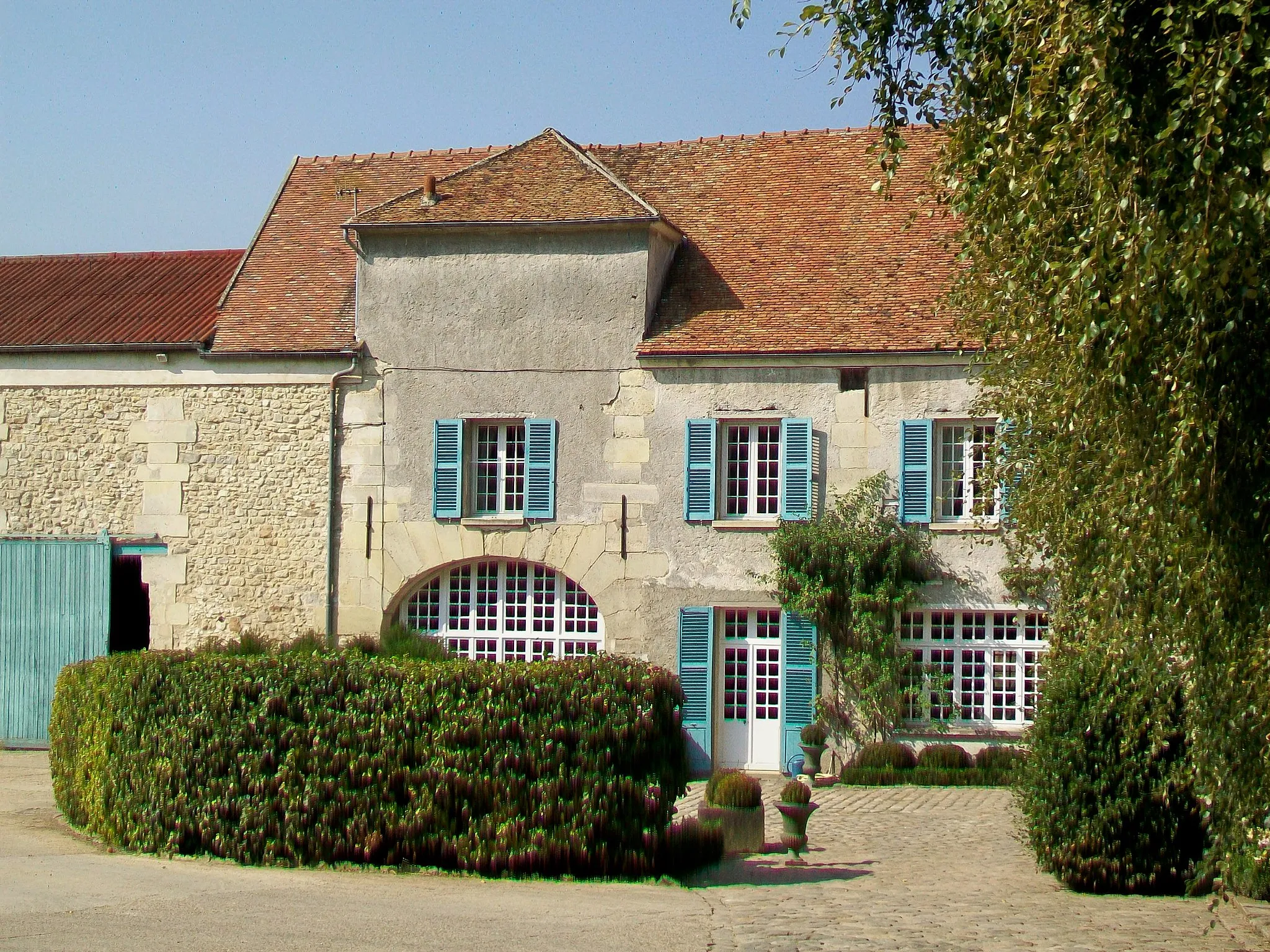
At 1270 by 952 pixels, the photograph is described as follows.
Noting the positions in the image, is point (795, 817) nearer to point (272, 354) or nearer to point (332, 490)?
point (332, 490)

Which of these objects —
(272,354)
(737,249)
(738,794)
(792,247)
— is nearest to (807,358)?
(792,247)

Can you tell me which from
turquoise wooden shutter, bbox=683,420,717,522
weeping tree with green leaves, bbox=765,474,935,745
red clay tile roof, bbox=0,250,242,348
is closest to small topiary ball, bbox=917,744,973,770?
weeping tree with green leaves, bbox=765,474,935,745

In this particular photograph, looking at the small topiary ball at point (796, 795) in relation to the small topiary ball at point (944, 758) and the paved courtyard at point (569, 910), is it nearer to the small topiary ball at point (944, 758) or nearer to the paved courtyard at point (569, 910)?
the paved courtyard at point (569, 910)

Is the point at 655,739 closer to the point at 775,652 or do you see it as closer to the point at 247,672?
the point at 247,672

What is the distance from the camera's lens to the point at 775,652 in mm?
17625

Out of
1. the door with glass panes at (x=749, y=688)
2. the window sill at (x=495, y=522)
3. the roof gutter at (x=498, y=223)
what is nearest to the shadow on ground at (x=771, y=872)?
the door with glass panes at (x=749, y=688)

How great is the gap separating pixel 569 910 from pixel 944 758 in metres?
8.69

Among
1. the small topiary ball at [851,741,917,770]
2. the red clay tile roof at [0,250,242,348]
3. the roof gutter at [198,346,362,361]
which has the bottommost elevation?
the small topiary ball at [851,741,917,770]

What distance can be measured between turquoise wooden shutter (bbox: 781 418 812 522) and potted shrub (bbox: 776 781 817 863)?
19.6 feet

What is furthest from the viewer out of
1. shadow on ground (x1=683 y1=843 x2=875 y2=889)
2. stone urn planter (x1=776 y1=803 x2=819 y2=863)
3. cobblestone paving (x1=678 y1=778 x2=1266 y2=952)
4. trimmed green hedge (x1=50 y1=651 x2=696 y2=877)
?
stone urn planter (x1=776 y1=803 x2=819 y2=863)

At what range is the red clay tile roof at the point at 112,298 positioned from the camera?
749 inches

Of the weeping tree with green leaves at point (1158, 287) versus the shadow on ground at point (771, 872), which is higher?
the weeping tree with green leaves at point (1158, 287)

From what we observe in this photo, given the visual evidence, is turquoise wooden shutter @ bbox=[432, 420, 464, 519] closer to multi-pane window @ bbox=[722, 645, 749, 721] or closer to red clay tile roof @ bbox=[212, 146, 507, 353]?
red clay tile roof @ bbox=[212, 146, 507, 353]

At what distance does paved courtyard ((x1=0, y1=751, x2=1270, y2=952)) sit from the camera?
7.97 m
